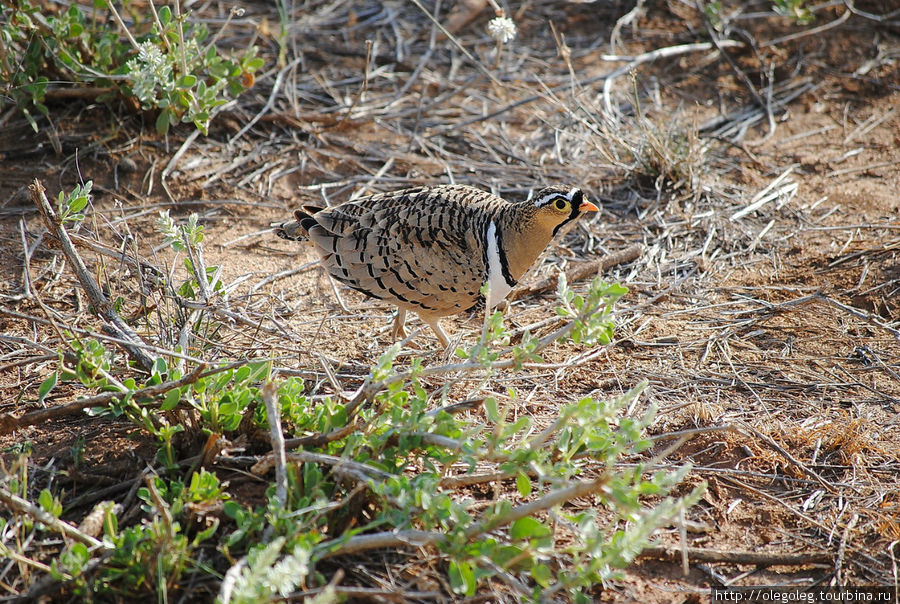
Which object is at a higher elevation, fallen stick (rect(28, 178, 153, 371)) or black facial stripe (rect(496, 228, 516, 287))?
fallen stick (rect(28, 178, 153, 371))

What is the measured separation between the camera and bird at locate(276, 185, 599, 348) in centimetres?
387

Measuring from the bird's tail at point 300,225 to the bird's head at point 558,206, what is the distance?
1214mm

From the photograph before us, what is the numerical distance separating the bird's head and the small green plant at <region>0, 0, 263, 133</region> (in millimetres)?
2299

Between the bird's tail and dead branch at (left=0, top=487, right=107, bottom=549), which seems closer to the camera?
dead branch at (left=0, top=487, right=107, bottom=549)

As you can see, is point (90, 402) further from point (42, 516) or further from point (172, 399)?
point (42, 516)

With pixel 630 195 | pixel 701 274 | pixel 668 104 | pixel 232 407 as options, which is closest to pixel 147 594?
pixel 232 407

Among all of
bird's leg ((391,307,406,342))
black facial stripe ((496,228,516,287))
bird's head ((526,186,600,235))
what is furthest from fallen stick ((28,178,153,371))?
bird's head ((526,186,600,235))

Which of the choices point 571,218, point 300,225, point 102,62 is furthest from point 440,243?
point 102,62

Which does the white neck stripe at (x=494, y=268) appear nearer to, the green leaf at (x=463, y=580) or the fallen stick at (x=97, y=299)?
the fallen stick at (x=97, y=299)

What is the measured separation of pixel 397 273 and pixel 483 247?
467 millimetres

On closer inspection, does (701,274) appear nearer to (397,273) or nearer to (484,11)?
(397,273)

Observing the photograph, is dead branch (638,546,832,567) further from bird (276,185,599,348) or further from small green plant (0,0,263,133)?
small green plant (0,0,263,133)

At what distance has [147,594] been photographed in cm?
244

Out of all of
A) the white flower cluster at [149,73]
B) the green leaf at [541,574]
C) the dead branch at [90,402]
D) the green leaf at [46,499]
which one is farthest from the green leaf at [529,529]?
the white flower cluster at [149,73]
